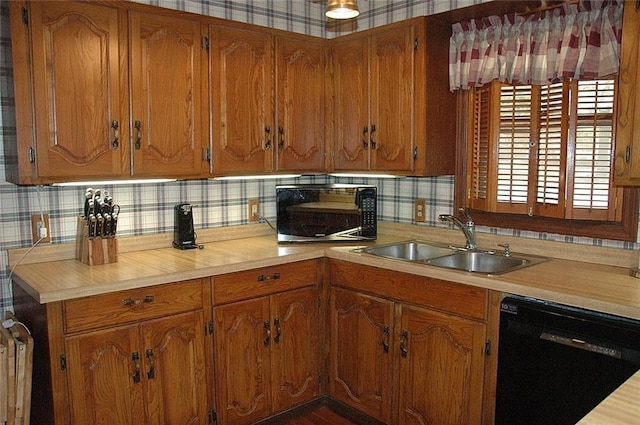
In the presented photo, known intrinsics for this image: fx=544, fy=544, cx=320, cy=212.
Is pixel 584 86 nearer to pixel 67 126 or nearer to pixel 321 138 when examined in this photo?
pixel 321 138

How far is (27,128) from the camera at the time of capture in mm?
2240

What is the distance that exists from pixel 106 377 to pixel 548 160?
2228mm

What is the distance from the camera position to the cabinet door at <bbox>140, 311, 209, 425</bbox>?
233cm

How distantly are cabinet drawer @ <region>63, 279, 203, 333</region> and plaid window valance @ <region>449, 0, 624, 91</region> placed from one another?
1745mm

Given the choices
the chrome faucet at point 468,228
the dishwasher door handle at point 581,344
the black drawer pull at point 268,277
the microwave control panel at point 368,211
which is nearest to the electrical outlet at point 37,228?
the black drawer pull at point 268,277

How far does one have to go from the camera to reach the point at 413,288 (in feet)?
8.28

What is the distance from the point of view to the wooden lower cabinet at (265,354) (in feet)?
8.48

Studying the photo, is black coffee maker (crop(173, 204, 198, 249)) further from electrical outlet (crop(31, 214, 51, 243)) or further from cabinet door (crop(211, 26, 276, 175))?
electrical outlet (crop(31, 214, 51, 243))

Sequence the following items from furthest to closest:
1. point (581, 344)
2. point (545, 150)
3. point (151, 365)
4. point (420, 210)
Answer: point (420, 210) → point (545, 150) → point (151, 365) → point (581, 344)

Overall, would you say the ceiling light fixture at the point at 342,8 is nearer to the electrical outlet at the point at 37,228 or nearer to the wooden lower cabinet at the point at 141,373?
the wooden lower cabinet at the point at 141,373

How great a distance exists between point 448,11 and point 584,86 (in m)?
0.76

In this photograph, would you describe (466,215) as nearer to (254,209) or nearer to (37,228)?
(254,209)

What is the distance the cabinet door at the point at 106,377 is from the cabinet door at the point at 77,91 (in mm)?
713

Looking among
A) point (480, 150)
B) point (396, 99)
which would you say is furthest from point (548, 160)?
point (396, 99)
